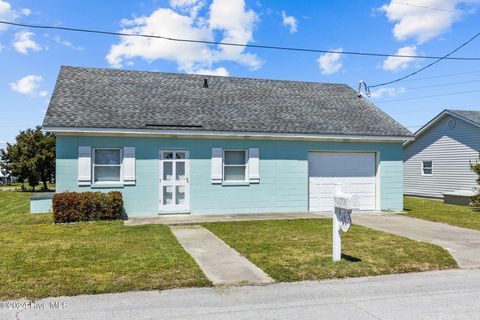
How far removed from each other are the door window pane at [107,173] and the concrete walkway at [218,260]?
4288mm

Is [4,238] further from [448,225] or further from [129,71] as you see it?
[448,225]

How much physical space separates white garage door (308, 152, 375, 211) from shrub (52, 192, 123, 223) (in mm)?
7263

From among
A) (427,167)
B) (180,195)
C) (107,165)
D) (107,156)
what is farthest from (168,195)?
(427,167)

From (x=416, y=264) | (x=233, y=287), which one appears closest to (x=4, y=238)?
(x=233, y=287)

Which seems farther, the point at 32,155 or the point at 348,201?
the point at 32,155

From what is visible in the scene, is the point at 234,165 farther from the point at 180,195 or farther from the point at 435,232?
the point at 435,232

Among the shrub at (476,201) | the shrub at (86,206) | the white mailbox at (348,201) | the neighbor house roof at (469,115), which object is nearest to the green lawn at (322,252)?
the white mailbox at (348,201)

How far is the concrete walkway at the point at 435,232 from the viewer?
7.84 m

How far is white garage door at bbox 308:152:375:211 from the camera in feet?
50.3

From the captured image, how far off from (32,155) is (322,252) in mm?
28701

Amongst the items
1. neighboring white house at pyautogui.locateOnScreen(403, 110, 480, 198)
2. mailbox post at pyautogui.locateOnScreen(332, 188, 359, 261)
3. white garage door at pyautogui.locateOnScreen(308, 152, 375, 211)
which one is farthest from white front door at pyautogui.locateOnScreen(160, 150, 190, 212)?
neighboring white house at pyautogui.locateOnScreen(403, 110, 480, 198)

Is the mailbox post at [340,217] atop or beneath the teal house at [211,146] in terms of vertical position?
beneath

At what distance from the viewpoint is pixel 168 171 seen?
13.9 m

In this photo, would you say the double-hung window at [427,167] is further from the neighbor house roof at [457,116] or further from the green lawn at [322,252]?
the green lawn at [322,252]
